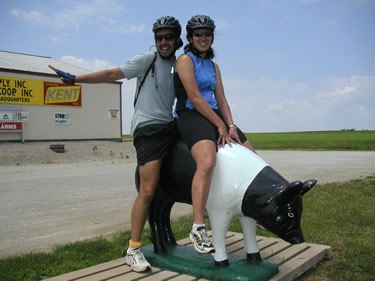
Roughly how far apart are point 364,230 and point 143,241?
266 cm

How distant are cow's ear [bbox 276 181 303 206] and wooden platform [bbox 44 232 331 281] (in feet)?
2.29

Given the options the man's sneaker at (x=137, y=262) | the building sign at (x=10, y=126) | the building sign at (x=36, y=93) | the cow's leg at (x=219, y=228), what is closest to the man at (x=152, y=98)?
the man's sneaker at (x=137, y=262)

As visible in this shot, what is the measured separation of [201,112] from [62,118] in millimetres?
19943

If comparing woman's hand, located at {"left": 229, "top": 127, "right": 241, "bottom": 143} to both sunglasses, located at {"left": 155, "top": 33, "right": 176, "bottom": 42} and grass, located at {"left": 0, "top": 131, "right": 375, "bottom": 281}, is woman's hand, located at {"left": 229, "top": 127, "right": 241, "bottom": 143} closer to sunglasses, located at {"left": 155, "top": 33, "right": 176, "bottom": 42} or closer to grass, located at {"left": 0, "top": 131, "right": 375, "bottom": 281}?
sunglasses, located at {"left": 155, "top": 33, "right": 176, "bottom": 42}

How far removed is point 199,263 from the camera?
3.59 metres

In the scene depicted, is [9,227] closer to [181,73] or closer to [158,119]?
[158,119]

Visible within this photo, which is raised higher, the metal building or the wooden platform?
the metal building

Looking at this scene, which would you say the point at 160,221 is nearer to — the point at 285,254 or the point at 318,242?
the point at 285,254

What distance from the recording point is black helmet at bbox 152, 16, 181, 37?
351 centimetres

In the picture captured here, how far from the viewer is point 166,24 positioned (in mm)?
3506

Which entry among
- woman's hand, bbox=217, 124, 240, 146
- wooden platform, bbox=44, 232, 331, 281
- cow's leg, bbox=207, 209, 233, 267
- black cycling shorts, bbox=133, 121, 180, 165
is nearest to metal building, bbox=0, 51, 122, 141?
wooden platform, bbox=44, 232, 331, 281

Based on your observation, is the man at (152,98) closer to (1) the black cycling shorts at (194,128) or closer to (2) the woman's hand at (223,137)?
(1) the black cycling shorts at (194,128)

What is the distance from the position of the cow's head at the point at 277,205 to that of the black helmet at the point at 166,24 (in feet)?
4.61

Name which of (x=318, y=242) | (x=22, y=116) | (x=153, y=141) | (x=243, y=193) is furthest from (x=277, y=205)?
(x=22, y=116)
